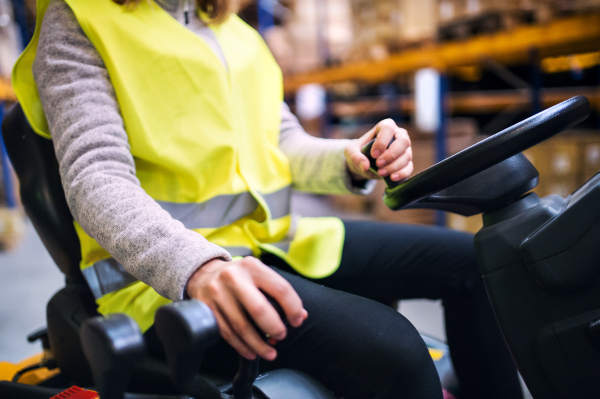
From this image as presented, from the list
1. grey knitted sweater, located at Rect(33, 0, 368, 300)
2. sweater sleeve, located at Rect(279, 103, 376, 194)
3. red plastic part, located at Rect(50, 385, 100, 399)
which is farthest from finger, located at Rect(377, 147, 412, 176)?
red plastic part, located at Rect(50, 385, 100, 399)

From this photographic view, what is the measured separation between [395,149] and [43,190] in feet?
1.79

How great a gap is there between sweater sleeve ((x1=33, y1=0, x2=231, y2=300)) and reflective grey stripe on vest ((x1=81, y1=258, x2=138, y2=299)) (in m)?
0.11

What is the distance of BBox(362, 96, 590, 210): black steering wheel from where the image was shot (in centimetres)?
53

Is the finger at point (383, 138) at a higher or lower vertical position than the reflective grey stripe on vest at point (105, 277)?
higher

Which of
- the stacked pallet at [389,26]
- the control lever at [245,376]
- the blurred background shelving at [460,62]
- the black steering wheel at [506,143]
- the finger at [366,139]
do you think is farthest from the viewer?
the stacked pallet at [389,26]

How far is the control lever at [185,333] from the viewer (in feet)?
1.08

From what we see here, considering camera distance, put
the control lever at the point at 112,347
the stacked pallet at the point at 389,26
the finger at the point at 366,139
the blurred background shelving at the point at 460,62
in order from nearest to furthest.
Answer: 1. the control lever at the point at 112,347
2. the finger at the point at 366,139
3. the blurred background shelving at the point at 460,62
4. the stacked pallet at the point at 389,26

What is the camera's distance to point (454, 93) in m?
3.47

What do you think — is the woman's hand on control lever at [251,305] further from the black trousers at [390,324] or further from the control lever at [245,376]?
the black trousers at [390,324]

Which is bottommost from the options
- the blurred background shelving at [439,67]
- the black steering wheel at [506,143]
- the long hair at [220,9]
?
the blurred background shelving at [439,67]

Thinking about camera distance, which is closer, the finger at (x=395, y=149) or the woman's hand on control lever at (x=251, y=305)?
the woman's hand on control lever at (x=251, y=305)

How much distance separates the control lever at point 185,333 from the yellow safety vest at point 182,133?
266 mm

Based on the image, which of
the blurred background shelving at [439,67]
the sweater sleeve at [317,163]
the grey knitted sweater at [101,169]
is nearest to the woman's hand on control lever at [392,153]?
the sweater sleeve at [317,163]

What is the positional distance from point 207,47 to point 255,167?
0.73 feet
